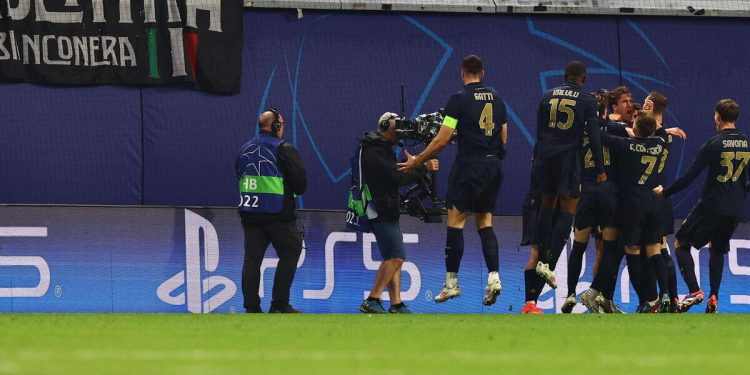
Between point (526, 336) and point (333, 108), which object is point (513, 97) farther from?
point (526, 336)

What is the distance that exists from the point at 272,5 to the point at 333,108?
1358mm

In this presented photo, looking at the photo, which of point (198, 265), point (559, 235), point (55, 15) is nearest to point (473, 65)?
point (559, 235)

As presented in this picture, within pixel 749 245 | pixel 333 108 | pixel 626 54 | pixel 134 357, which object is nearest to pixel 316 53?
pixel 333 108

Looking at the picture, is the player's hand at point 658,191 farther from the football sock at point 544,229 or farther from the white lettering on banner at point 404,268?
the white lettering on banner at point 404,268

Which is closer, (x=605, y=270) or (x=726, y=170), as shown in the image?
(x=605, y=270)

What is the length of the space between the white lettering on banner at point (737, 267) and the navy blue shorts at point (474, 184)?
518cm

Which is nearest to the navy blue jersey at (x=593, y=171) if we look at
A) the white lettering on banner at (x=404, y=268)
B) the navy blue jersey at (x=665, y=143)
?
the navy blue jersey at (x=665, y=143)

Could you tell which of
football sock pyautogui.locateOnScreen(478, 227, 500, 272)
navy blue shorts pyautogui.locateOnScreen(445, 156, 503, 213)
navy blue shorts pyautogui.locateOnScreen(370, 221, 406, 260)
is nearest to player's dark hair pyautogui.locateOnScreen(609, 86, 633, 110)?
navy blue shorts pyautogui.locateOnScreen(445, 156, 503, 213)

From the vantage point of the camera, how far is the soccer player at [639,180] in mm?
13852

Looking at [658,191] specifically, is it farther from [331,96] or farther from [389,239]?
[331,96]

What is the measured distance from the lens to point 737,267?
17.0 meters

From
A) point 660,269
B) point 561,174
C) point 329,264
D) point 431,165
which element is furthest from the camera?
point 329,264

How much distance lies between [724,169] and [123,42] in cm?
679

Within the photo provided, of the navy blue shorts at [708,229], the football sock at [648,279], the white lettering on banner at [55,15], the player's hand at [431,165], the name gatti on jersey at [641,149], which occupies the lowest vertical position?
the football sock at [648,279]
